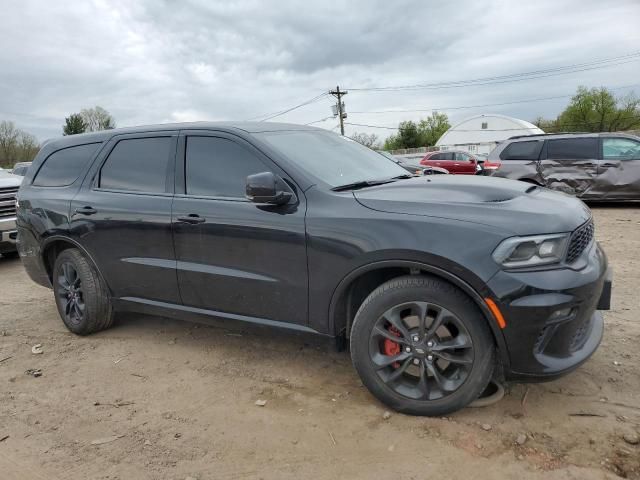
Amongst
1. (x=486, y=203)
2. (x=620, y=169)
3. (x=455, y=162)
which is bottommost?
(x=620, y=169)

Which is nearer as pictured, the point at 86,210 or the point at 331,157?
the point at 331,157

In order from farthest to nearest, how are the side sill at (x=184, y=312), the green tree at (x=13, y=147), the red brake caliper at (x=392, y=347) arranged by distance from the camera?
the green tree at (x=13, y=147), the side sill at (x=184, y=312), the red brake caliper at (x=392, y=347)

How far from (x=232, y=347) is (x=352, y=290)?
144cm

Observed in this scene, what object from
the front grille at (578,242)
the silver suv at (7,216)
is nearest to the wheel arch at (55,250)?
the front grille at (578,242)

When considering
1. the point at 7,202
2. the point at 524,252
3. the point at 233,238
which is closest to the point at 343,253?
the point at 233,238

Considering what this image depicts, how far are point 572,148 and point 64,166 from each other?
10.1 metres

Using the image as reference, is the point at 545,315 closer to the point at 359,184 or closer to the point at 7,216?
the point at 359,184

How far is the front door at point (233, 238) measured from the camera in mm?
3025

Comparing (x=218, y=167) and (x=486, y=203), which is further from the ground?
(x=218, y=167)

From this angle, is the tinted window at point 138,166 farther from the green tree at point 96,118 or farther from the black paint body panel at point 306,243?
the green tree at point 96,118

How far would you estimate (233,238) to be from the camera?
10.5 ft

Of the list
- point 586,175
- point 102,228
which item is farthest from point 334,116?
point 102,228

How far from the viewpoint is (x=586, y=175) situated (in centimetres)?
1052

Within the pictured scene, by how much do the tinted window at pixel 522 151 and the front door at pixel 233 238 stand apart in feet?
31.0
